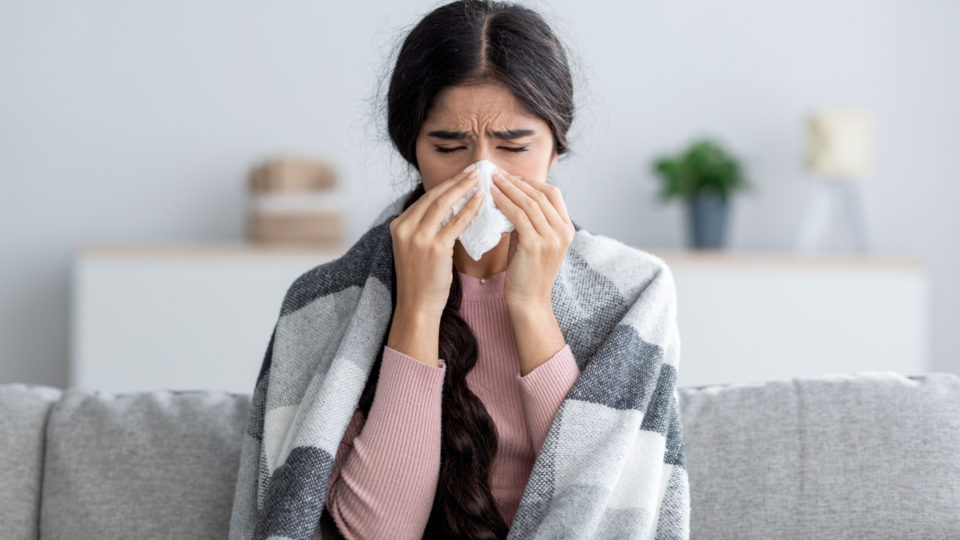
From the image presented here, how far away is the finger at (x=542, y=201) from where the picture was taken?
4.45 feet

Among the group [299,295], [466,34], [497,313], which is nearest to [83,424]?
[299,295]

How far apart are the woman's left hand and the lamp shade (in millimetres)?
2335

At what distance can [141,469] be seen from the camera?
1.52 meters

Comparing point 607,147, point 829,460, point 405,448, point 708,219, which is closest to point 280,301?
point 607,147

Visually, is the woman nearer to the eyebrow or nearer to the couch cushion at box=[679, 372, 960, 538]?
the eyebrow

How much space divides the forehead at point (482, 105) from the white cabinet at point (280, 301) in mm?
1832

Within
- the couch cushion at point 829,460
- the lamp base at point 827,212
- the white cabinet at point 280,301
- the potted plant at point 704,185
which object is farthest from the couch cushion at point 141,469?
the lamp base at point 827,212

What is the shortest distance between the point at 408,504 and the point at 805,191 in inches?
109

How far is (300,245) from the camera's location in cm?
325

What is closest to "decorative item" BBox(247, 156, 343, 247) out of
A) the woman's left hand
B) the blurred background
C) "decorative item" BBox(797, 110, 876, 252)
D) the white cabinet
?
the blurred background

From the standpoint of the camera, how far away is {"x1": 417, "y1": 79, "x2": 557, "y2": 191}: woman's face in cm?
135

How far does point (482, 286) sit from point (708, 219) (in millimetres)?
2076

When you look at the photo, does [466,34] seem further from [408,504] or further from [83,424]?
[83,424]

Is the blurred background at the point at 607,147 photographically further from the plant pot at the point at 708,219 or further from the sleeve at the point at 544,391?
the sleeve at the point at 544,391
